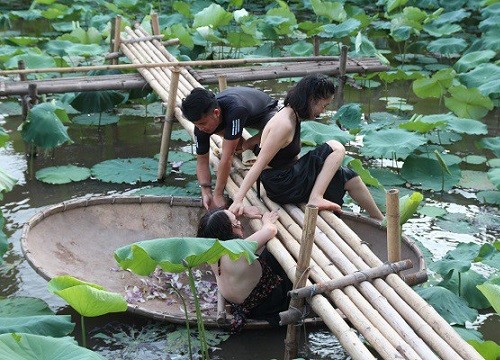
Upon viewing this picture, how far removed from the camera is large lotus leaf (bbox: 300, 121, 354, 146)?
21.0ft

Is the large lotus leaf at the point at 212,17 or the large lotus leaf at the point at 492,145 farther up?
the large lotus leaf at the point at 212,17

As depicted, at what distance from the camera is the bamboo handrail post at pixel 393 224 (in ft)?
13.1

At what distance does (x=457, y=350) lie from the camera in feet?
11.8

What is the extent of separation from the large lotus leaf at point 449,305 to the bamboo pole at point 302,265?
819mm

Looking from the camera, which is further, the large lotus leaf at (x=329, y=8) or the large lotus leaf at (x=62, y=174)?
the large lotus leaf at (x=329, y=8)

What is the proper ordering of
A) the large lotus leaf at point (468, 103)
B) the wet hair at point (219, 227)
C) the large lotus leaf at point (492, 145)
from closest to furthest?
1. the wet hair at point (219, 227)
2. the large lotus leaf at point (492, 145)
3. the large lotus leaf at point (468, 103)

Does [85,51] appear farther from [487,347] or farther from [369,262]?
[487,347]

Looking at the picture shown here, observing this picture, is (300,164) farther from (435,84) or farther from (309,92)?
(435,84)

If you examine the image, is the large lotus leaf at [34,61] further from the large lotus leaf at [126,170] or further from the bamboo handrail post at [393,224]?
the bamboo handrail post at [393,224]

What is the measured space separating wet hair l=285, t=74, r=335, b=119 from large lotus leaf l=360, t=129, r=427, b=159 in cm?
177

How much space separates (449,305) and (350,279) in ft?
2.44

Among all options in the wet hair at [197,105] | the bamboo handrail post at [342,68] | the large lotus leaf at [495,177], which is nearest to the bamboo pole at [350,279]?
the wet hair at [197,105]

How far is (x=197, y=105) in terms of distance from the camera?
4.77 metres

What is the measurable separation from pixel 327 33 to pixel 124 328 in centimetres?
601
